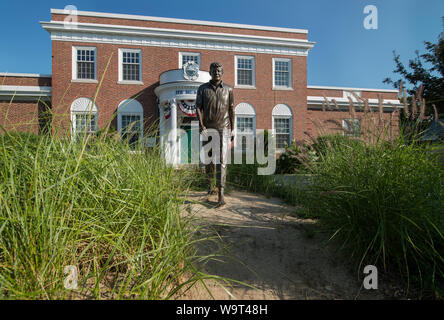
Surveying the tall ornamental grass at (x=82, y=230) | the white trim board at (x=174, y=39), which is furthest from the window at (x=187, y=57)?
the tall ornamental grass at (x=82, y=230)

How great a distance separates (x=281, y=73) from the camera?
17.2 meters

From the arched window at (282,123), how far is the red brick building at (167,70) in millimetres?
70

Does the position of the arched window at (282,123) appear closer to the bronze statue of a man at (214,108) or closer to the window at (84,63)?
the window at (84,63)

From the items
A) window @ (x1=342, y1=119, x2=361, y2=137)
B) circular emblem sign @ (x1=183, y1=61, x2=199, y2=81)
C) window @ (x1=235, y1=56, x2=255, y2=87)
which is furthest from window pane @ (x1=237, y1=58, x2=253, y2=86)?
window @ (x1=342, y1=119, x2=361, y2=137)

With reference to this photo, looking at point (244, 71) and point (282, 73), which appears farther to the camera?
point (282, 73)

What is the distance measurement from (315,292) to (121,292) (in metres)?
1.56

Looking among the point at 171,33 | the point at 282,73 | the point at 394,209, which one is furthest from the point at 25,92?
the point at 394,209

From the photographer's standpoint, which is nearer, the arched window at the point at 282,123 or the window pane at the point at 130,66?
the window pane at the point at 130,66

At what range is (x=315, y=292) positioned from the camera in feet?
6.74

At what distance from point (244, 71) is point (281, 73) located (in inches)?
107

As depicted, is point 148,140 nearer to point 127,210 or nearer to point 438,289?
point 127,210

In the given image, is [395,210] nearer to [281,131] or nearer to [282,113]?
[281,131]

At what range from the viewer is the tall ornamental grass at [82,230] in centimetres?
138

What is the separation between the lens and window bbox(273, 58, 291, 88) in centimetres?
1708
